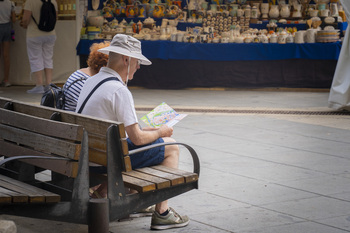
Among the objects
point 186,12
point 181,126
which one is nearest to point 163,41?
point 186,12

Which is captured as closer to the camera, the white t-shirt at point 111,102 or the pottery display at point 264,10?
the white t-shirt at point 111,102

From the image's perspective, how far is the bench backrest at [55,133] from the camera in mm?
4000

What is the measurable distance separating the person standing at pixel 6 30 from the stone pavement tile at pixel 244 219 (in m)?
9.63

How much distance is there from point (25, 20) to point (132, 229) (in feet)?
29.4

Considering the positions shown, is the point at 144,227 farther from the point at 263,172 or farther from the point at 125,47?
the point at 263,172

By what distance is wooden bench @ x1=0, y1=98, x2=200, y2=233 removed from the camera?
3.97 m

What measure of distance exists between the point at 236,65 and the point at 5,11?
4.82 m

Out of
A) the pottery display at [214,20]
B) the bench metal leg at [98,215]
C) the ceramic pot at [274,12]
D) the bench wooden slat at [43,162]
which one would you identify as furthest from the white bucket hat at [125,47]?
the ceramic pot at [274,12]

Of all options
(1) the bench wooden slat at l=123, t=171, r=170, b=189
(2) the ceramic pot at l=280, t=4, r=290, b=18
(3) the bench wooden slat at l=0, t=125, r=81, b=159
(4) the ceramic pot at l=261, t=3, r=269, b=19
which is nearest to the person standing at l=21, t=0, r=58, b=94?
(4) the ceramic pot at l=261, t=3, r=269, b=19

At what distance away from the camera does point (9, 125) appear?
4.71 meters

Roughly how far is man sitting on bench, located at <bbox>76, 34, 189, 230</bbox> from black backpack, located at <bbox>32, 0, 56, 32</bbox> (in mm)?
8471

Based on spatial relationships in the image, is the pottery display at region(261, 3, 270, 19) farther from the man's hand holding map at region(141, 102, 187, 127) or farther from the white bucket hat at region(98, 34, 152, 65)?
the white bucket hat at region(98, 34, 152, 65)

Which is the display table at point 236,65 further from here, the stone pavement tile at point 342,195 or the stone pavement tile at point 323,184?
the stone pavement tile at point 342,195

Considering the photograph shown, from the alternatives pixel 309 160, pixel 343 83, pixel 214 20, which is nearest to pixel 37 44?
pixel 214 20
